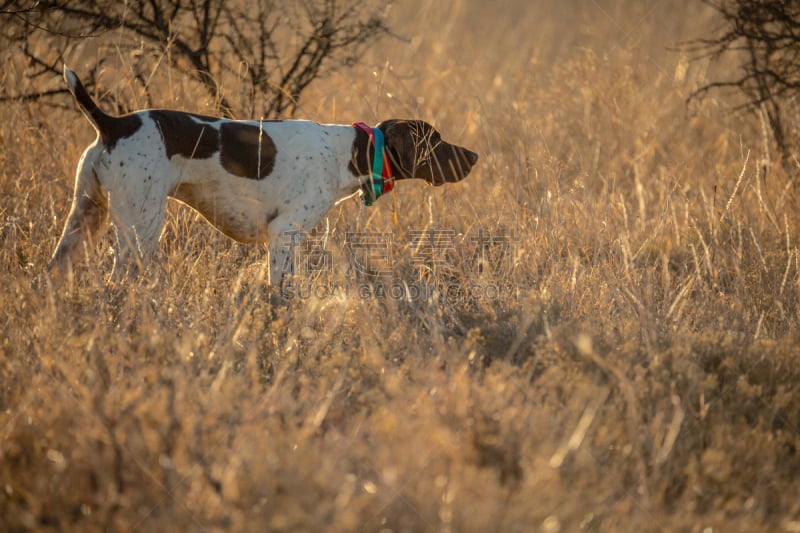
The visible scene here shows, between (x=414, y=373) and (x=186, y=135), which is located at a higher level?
(x=186, y=135)

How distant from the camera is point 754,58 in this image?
5.59 m

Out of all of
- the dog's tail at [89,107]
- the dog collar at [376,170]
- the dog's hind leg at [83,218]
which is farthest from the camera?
the dog collar at [376,170]

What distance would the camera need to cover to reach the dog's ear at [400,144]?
3.97 meters

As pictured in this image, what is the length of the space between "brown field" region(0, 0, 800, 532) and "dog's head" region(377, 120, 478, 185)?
487 mm

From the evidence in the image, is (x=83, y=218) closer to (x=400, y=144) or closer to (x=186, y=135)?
(x=186, y=135)

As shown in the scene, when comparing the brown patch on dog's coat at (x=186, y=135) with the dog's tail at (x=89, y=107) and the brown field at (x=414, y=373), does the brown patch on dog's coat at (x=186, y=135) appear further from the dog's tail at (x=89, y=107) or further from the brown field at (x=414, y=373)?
the brown field at (x=414, y=373)

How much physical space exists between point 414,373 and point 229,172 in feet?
4.53

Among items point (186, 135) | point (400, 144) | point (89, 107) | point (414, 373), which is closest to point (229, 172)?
point (186, 135)

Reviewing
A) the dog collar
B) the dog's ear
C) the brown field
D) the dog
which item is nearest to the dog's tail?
the dog

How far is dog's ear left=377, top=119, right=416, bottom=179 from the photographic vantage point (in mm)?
3973

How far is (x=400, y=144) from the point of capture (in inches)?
156

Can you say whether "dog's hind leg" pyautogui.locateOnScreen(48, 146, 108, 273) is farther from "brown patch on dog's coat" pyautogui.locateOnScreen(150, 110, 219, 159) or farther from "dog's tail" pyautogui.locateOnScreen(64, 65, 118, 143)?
"brown patch on dog's coat" pyautogui.locateOnScreen(150, 110, 219, 159)

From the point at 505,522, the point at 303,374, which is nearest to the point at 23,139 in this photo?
the point at 303,374

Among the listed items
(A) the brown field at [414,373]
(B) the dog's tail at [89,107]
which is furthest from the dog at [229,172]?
(A) the brown field at [414,373]
